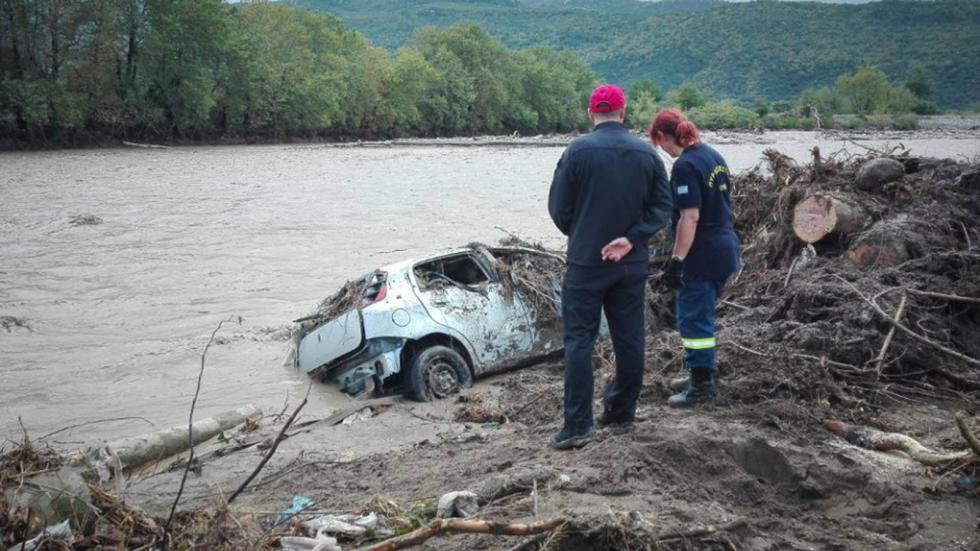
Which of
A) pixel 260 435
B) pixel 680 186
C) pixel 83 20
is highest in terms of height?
pixel 83 20

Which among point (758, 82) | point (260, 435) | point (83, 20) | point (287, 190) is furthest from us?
point (758, 82)

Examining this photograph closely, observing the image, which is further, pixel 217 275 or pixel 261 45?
pixel 261 45

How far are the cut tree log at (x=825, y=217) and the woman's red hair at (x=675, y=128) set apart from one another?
12.5 feet

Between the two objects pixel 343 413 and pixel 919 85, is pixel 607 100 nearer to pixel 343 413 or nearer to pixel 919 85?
pixel 343 413

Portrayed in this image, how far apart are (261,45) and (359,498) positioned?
61.2 m

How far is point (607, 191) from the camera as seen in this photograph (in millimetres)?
5125

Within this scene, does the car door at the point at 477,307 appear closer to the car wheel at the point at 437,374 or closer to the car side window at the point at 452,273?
the car side window at the point at 452,273

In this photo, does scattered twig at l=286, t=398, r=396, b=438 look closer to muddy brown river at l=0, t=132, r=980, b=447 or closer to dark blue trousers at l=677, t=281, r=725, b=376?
muddy brown river at l=0, t=132, r=980, b=447

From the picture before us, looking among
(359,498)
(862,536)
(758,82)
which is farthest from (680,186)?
(758,82)

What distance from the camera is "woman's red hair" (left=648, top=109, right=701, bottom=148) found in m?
5.96

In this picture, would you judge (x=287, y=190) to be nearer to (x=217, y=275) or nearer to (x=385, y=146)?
(x=217, y=275)

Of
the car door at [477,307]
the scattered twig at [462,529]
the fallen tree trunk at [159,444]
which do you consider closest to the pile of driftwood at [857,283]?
the car door at [477,307]

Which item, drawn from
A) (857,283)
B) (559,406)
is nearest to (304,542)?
(559,406)

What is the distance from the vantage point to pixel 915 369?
686 cm
